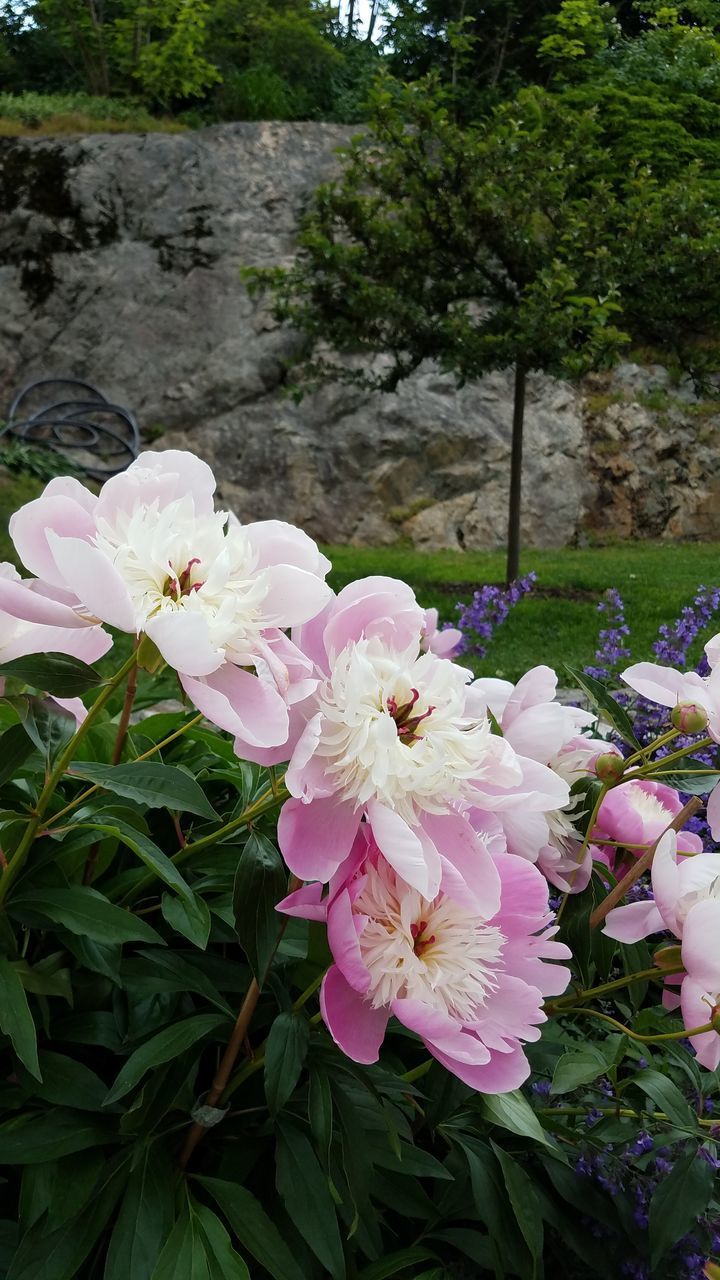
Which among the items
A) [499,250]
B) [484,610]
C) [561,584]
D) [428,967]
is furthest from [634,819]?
[561,584]

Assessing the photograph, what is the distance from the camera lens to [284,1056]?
589mm

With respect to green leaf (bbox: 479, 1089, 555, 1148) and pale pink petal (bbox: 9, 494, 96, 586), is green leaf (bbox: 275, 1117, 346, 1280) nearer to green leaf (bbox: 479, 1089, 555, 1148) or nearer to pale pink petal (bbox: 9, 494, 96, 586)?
green leaf (bbox: 479, 1089, 555, 1148)

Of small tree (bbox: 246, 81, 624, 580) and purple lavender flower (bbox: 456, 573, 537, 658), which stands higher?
small tree (bbox: 246, 81, 624, 580)

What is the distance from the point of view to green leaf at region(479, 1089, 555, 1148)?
595mm

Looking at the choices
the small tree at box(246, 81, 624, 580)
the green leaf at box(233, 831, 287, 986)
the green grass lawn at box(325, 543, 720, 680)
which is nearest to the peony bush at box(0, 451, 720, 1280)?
the green leaf at box(233, 831, 287, 986)

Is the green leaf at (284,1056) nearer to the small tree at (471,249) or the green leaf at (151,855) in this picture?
the green leaf at (151,855)

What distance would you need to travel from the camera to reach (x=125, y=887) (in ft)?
2.51

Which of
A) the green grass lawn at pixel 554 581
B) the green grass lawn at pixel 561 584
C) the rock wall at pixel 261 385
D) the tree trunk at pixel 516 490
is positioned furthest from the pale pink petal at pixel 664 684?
the rock wall at pixel 261 385

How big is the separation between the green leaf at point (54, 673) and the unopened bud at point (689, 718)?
1.15ft

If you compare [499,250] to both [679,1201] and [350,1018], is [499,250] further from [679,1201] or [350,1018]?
[350,1018]

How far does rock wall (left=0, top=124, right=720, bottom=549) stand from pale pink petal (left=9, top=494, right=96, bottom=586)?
8.06 metres

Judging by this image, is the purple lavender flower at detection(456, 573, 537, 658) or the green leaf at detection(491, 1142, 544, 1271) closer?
the green leaf at detection(491, 1142, 544, 1271)

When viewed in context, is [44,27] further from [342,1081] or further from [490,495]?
[342,1081]

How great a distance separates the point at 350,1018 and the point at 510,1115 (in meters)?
0.14
